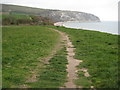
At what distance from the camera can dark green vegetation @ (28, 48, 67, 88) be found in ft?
38.4

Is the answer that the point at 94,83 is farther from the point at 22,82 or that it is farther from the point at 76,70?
the point at 22,82

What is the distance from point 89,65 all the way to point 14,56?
7.39 metres

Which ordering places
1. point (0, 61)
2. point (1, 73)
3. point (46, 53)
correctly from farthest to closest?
1. point (46, 53)
2. point (0, 61)
3. point (1, 73)

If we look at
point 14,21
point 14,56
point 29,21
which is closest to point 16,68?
point 14,56

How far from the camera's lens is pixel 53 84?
461 inches

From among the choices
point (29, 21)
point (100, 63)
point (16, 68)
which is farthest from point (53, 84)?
point (29, 21)

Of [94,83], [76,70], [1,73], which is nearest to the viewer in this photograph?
[94,83]

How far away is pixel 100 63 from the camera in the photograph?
1612 centimetres

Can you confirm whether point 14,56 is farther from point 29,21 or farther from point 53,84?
point 29,21

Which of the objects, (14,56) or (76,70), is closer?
(76,70)

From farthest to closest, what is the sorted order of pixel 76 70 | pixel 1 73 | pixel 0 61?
pixel 0 61
pixel 76 70
pixel 1 73

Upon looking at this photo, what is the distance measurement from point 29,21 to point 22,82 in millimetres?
110000

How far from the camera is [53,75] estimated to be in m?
13.5

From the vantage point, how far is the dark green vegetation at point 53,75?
11719 millimetres
